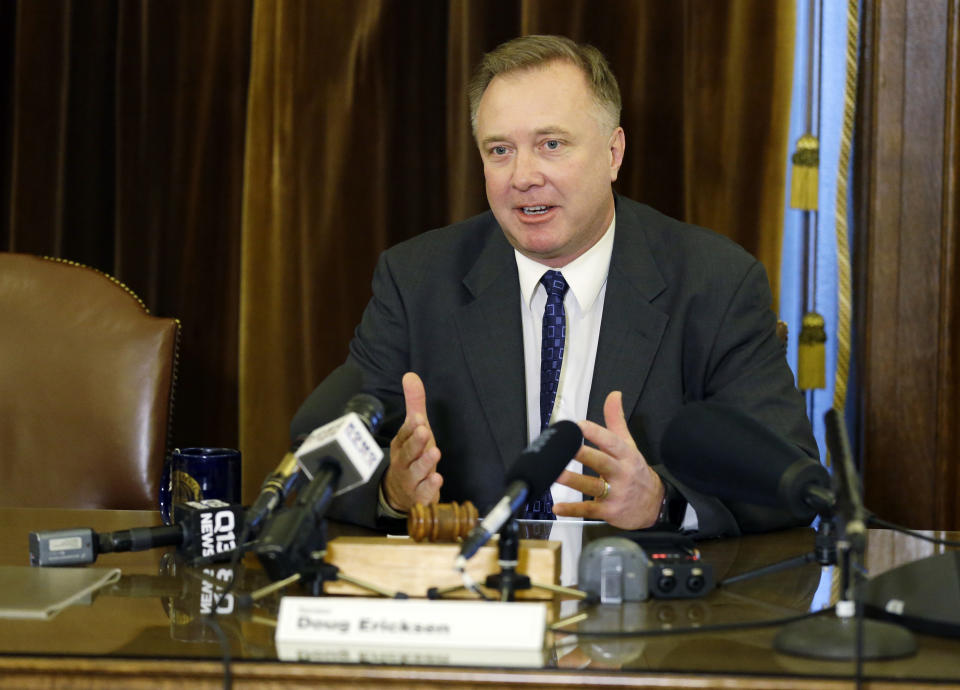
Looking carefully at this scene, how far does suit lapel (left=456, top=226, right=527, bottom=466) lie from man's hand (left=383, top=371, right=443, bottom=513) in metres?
0.37

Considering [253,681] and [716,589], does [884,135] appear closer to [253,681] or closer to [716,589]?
[716,589]

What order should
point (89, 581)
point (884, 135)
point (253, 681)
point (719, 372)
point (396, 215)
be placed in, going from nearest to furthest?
1. point (253, 681)
2. point (89, 581)
3. point (719, 372)
4. point (884, 135)
5. point (396, 215)

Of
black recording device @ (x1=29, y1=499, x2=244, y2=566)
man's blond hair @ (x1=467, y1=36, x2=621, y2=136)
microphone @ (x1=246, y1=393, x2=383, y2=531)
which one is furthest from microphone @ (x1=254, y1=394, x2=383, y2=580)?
man's blond hair @ (x1=467, y1=36, x2=621, y2=136)

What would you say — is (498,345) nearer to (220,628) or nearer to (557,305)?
(557,305)

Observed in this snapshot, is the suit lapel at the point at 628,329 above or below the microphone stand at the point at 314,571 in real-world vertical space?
above

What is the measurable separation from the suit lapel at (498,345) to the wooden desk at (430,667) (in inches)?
31.8

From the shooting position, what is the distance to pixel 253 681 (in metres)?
1.04

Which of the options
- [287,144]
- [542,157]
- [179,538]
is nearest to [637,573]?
[179,538]

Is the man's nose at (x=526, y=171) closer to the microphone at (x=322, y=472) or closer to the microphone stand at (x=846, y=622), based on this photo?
the microphone at (x=322, y=472)

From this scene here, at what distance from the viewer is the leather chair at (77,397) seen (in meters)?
2.23

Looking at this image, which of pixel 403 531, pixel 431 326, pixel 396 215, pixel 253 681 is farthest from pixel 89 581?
pixel 396 215

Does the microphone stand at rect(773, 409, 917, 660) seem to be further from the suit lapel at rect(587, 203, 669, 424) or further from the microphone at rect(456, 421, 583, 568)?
the suit lapel at rect(587, 203, 669, 424)

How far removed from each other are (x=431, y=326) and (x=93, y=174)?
1279mm

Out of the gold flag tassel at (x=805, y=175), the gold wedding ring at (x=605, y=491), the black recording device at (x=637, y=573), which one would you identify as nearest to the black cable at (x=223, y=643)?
the black recording device at (x=637, y=573)
